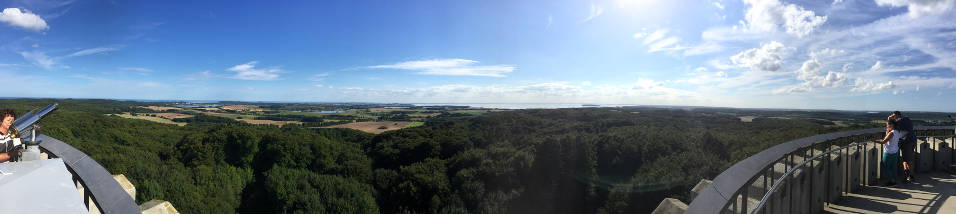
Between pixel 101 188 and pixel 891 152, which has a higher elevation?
pixel 101 188

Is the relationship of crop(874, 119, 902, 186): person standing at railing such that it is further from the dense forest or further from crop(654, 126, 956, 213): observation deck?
the dense forest

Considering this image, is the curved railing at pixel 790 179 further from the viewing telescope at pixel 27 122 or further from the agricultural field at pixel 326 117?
the agricultural field at pixel 326 117

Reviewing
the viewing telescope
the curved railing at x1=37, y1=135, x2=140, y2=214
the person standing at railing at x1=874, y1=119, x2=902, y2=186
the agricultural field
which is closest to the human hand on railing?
the viewing telescope

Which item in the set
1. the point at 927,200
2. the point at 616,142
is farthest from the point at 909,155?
the point at 616,142

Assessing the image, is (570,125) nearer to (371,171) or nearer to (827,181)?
(371,171)

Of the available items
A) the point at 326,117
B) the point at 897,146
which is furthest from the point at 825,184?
the point at 326,117

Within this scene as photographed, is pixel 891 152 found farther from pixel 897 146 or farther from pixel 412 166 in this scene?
pixel 412 166
